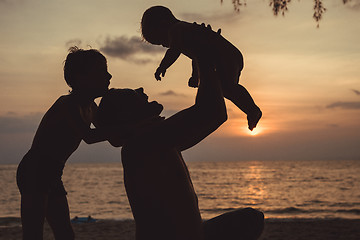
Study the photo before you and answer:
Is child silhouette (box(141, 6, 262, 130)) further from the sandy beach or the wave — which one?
the wave

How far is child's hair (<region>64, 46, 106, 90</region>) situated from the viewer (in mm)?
2514

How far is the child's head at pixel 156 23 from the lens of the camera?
6.02ft

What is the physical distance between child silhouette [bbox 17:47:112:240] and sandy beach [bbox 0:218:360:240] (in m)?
8.69

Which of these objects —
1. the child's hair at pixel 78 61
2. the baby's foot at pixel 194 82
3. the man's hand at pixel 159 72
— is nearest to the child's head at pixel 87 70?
the child's hair at pixel 78 61

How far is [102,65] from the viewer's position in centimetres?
252

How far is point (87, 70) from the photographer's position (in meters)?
2.56

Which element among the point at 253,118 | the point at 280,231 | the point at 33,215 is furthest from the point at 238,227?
the point at 280,231

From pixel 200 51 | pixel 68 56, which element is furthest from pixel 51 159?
pixel 200 51

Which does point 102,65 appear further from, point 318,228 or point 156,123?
point 318,228

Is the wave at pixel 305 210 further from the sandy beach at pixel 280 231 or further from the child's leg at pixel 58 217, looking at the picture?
the child's leg at pixel 58 217

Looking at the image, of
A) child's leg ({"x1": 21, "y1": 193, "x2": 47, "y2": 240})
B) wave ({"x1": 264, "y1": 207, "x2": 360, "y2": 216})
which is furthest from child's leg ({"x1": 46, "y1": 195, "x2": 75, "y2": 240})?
wave ({"x1": 264, "y1": 207, "x2": 360, "y2": 216})

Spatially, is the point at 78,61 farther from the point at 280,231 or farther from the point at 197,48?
the point at 280,231

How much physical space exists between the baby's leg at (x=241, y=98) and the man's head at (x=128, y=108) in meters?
0.33

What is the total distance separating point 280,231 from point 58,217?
33.0 ft
